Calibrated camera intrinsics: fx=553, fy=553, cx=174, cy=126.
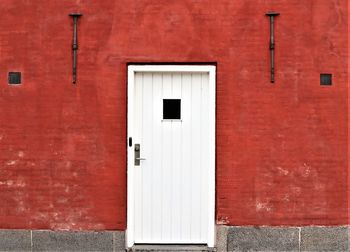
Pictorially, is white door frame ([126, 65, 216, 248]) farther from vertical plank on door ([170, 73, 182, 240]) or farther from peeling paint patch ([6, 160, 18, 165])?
peeling paint patch ([6, 160, 18, 165])

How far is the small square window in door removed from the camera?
7268 mm

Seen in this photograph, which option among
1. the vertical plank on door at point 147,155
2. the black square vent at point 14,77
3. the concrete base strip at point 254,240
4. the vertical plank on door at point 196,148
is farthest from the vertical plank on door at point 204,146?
the black square vent at point 14,77

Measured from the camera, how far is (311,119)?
23.3ft

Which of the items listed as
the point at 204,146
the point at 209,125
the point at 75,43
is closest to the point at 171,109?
the point at 209,125

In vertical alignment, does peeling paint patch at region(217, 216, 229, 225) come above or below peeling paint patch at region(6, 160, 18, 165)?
below

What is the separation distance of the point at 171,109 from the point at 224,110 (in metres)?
0.70

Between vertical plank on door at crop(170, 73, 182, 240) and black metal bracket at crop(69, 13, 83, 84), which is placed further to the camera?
vertical plank on door at crop(170, 73, 182, 240)

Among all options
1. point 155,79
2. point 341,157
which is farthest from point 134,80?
point 341,157

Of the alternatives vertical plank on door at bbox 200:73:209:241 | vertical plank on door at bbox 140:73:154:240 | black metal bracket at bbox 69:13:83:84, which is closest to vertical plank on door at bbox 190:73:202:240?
vertical plank on door at bbox 200:73:209:241

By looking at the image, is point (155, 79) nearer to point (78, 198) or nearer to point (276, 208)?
point (78, 198)

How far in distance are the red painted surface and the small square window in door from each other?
1.76 feet

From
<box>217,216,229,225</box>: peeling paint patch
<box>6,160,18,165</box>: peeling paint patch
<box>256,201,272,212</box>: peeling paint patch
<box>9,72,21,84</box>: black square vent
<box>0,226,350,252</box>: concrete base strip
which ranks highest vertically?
<box>9,72,21,84</box>: black square vent

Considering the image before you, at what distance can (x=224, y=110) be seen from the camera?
7121 millimetres

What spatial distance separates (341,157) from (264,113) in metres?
1.14
